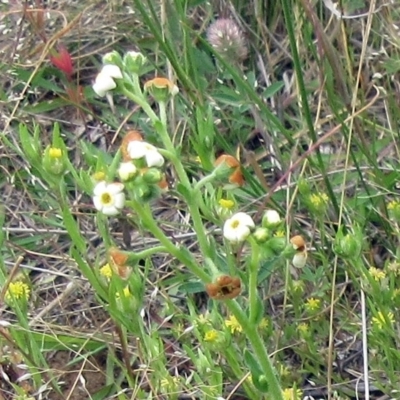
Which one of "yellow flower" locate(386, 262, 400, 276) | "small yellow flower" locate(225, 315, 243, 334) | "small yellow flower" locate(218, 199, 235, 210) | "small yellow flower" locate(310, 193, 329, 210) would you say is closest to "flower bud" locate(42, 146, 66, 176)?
"small yellow flower" locate(218, 199, 235, 210)

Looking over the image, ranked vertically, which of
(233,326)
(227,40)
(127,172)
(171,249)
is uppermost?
(127,172)

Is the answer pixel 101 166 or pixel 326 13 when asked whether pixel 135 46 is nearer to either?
pixel 326 13

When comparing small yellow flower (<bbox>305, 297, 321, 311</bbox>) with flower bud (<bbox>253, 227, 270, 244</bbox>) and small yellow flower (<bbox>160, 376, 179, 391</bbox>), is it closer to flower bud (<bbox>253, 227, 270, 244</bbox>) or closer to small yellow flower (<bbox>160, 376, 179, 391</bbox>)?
small yellow flower (<bbox>160, 376, 179, 391</bbox>)

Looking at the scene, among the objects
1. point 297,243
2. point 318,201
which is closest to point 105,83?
point 297,243

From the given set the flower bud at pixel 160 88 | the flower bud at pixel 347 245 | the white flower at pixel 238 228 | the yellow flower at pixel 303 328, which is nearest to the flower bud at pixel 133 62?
the flower bud at pixel 160 88

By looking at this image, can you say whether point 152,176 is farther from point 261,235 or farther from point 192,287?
point 192,287

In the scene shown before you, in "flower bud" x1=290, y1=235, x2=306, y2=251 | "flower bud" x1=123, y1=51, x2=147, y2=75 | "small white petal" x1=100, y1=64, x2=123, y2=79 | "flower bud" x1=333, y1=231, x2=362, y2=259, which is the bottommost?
"flower bud" x1=333, y1=231, x2=362, y2=259
